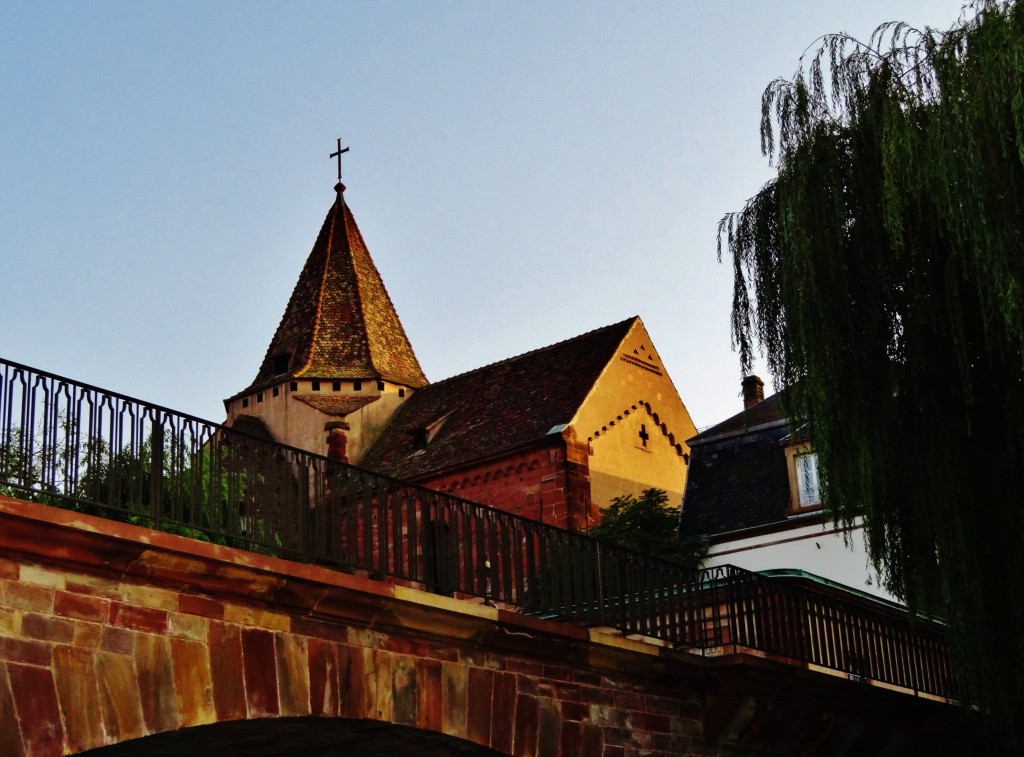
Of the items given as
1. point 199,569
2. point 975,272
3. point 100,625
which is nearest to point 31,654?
point 100,625

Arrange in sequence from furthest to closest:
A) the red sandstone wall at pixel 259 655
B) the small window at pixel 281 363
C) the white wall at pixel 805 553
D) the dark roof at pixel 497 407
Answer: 1. the small window at pixel 281 363
2. the dark roof at pixel 497 407
3. the white wall at pixel 805 553
4. the red sandstone wall at pixel 259 655

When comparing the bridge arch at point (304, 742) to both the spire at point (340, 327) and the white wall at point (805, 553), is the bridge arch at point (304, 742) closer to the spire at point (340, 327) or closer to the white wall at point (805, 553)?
the white wall at point (805, 553)

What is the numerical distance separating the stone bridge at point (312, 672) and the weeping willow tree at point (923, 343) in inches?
75.9

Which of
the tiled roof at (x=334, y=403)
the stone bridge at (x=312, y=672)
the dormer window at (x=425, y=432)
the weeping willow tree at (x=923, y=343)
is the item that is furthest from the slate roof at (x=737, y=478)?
the weeping willow tree at (x=923, y=343)

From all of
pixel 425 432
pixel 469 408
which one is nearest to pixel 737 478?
pixel 469 408

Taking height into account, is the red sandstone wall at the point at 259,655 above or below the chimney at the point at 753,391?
below

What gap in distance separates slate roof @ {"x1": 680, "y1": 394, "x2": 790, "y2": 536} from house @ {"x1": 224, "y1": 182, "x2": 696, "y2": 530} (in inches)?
95.4

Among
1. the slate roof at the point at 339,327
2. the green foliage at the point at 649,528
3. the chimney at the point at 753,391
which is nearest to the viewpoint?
the green foliage at the point at 649,528

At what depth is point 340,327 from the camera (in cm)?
4009

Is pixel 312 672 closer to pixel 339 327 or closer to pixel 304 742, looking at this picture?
pixel 304 742

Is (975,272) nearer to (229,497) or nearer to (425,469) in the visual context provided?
(229,497)

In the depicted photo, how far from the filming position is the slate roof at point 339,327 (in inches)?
1539

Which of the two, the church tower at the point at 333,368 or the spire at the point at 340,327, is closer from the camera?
the church tower at the point at 333,368

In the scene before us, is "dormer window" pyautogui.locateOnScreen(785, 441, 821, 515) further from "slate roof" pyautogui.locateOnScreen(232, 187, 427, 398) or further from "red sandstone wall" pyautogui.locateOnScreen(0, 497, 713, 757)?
Answer: "red sandstone wall" pyautogui.locateOnScreen(0, 497, 713, 757)
